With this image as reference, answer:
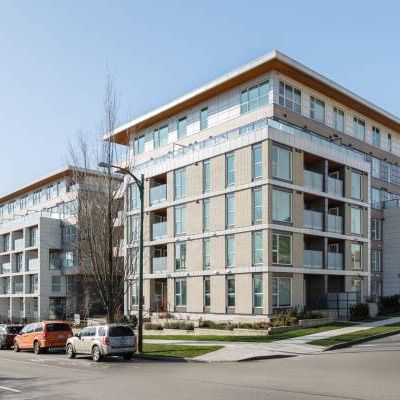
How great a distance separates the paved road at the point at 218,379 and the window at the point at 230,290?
13094 millimetres

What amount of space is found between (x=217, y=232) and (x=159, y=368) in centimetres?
1843

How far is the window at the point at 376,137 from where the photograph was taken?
5172cm

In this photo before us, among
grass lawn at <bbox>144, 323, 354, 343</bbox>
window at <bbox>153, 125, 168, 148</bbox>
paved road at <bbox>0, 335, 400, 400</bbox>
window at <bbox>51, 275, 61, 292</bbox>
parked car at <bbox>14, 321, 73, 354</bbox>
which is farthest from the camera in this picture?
window at <bbox>51, 275, 61, 292</bbox>

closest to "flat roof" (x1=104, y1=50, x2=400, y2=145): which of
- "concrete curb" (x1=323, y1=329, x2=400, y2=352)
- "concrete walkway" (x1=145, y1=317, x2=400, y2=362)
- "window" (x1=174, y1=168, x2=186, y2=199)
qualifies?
"window" (x1=174, y1=168, x2=186, y2=199)

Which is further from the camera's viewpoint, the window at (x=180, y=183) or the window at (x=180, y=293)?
the window at (x=180, y=183)

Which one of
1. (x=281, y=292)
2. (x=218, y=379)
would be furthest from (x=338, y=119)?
(x=218, y=379)

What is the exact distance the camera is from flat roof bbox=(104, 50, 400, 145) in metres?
39.6

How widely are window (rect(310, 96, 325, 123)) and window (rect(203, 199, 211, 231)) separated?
1076 centimetres

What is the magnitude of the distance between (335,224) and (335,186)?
2.65 metres

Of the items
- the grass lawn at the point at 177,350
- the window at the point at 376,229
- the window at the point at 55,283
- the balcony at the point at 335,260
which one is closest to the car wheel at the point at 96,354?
the grass lawn at the point at 177,350

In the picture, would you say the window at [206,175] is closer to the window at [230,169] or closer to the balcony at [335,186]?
the window at [230,169]

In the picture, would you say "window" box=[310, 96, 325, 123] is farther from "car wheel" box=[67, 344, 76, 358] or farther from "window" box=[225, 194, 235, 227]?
"car wheel" box=[67, 344, 76, 358]

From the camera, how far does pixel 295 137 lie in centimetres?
3750

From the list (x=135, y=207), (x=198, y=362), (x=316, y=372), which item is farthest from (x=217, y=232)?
(x=316, y=372)
